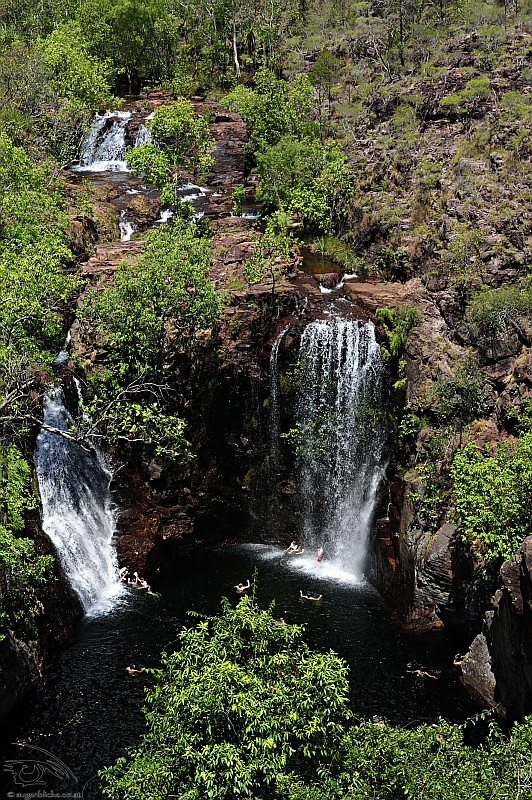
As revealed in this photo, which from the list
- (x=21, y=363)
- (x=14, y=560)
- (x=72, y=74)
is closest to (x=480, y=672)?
(x=14, y=560)

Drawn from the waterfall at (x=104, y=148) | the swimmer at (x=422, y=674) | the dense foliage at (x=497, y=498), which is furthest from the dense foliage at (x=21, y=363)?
the waterfall at (x=104, y=148)

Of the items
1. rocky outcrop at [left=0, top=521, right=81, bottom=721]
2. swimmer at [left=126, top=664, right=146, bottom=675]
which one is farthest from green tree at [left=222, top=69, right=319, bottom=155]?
swimmer at [left=126, top=664, right=146, bottom=675]

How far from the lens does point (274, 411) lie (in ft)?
103

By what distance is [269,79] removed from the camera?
165ft

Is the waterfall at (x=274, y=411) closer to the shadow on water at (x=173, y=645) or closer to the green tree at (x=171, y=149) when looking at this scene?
the shadow on water at (x=173, y=645)

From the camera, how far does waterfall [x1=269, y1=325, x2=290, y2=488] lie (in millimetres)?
31156

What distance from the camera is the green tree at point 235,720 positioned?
12031mm

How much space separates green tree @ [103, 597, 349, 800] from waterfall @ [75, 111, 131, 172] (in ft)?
137

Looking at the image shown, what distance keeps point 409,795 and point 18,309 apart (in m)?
17.5

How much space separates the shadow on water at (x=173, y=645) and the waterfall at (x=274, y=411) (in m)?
4.39

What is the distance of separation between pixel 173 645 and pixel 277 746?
1104 cm

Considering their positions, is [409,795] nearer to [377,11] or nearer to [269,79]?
[269,79]

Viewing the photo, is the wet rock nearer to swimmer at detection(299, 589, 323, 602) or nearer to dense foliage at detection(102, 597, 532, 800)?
swimmer at detection(299, 589, 323, 602)

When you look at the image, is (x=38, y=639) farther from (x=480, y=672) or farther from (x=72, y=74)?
(x=72, y=74)
